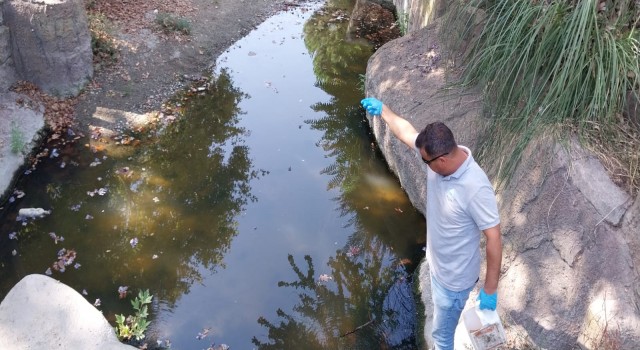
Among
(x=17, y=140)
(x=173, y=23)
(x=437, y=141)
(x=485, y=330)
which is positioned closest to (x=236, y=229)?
(x=17, y=140)

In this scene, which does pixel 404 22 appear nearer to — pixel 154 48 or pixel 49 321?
pixel 154 48

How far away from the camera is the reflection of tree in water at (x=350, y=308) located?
4215 mm

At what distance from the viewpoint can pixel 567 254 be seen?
3.57 m

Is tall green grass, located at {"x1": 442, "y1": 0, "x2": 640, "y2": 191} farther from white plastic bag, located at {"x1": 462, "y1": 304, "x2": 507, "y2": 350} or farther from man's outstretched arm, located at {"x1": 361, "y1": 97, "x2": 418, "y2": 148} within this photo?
white plastic bag, located at {"x1": 462, "y1": 304, "x2": 507, "y2": 350}

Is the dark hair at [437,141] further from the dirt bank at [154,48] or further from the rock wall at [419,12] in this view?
the dirt bank at [154,48]

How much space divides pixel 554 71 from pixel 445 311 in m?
2.08

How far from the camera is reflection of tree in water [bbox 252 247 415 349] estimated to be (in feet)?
13.8

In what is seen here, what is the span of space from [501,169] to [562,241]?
2.41ft

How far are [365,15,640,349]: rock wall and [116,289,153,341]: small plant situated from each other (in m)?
2.15

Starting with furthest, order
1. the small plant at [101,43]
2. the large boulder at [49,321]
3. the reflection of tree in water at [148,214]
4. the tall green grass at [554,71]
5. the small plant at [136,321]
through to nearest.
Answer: the small plant at [101,43]
the reflection of tree in water at [148,214]
the small plant at [136,321]
the tall green grass at [554,71]
the large boulder at [49,321]

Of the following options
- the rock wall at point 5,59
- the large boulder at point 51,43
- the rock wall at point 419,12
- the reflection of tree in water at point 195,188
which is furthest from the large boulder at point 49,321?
the rock wall at point 419,12

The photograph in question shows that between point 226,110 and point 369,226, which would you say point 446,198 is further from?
point 226,110

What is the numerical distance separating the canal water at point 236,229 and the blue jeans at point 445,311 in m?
0.92

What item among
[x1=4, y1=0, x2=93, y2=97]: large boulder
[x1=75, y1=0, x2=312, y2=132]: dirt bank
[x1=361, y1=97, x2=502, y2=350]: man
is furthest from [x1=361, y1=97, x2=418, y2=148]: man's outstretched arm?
[x1=4, y1=0, x2=93, y2=97]: large boulder
